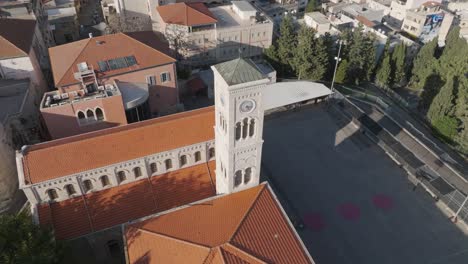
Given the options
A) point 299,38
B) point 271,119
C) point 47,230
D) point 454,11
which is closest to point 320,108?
point 271,119

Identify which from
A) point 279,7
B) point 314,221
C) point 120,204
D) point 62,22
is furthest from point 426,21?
point 120,204

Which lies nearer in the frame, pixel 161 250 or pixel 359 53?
pixel 161 250

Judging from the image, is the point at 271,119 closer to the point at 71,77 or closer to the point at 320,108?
the point at 320,108

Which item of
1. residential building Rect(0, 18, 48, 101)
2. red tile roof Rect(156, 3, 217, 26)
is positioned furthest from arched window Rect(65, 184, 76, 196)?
red tile roof Rect(156, 3, 217, 26)

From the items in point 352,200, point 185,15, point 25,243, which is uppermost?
point 185,15

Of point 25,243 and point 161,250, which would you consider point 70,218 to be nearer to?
point 25,243

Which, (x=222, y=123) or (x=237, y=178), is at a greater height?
(x=222, y=123)

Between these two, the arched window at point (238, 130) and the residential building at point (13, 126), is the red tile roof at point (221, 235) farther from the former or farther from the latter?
the residential building at point (13, 126)
